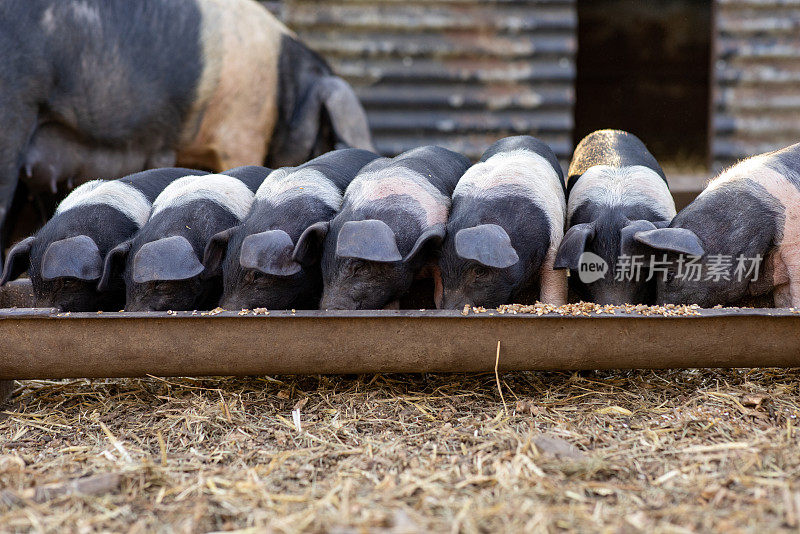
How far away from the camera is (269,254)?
7.77 feet

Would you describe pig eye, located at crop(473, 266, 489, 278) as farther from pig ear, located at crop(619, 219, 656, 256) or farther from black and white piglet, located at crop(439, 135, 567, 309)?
pig ear, located at crop(619, 219, 656, 256)

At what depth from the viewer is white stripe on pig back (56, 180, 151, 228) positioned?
275 centimetres

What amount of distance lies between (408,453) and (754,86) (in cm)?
462

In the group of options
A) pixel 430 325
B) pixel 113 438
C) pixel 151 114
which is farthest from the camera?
pixel 151 114

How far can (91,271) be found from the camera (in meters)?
2.47

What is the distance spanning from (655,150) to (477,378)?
785cm

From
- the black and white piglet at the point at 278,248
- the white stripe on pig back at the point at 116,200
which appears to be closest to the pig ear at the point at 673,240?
the black and white piglet at the point at 278,248

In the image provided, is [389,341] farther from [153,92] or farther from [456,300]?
[153,92]

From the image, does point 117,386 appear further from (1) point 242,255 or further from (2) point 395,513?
(2) point 395,513

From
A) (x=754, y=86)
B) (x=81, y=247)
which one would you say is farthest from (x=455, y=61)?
(x=81, y=247)

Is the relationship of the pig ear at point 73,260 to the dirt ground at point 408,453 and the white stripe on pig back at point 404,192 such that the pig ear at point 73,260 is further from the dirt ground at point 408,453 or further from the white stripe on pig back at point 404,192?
the white stripe on pig back at point 404,192

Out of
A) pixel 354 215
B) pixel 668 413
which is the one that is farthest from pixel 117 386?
pixel 668 413

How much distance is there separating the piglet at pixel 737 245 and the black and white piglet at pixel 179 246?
1359 mm

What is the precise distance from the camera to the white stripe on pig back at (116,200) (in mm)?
2746
